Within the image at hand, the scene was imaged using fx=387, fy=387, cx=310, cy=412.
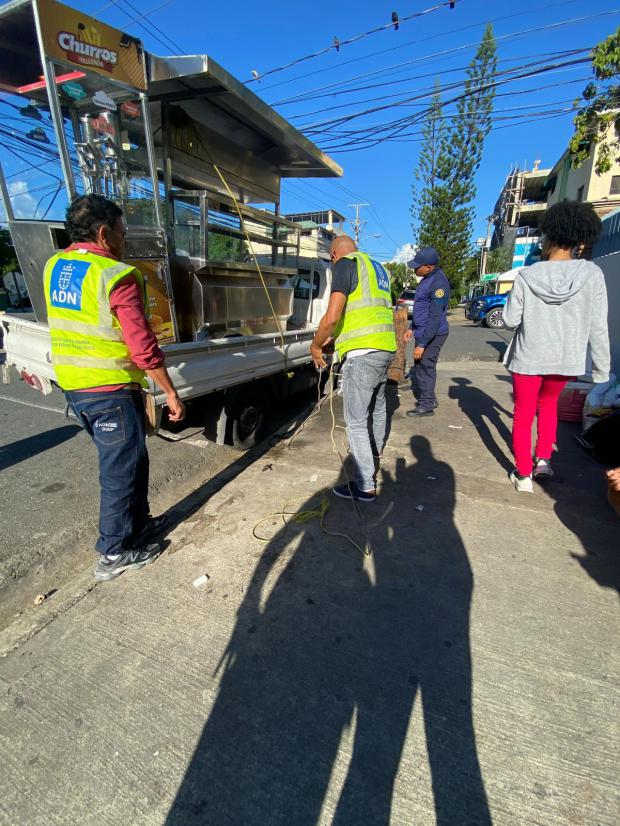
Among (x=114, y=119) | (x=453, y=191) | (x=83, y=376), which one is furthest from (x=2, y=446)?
(x=453, y=191)

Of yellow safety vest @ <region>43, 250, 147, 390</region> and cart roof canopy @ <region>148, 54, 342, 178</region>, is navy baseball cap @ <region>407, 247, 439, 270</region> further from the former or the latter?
yellow safety vest @ <region>43, 250, 147, 390</region>

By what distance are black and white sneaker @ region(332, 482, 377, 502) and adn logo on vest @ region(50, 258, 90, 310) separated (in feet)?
7.03

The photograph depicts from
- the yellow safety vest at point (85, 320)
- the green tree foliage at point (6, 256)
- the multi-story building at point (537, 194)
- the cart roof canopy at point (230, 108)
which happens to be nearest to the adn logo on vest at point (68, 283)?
the yellow safety vest at point (85, 320)

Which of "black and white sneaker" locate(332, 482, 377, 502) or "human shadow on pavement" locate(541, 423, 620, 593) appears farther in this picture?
"black and white sneaker" locate(332, 482, 377, 502)

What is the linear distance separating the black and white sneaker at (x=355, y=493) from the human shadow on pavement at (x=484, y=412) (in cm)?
140

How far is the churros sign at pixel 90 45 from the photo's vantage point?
258cm

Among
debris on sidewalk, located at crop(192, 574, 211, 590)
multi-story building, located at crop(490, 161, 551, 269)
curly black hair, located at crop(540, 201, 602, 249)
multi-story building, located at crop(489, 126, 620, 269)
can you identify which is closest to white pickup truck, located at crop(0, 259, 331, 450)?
debris on sidewalk, located at crop(192, 574, 211, 590)

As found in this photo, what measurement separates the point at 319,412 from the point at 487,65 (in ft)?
79.3

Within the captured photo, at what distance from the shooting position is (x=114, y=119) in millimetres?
3324

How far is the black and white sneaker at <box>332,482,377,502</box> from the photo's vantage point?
9.84ft

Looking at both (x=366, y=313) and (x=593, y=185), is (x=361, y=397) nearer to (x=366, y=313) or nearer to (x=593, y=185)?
(x=366, y=313)

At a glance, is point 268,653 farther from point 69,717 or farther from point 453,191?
point 453,191

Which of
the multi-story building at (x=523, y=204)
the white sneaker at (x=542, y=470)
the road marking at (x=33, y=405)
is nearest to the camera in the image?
the white sneaker at (x=542, y=470)

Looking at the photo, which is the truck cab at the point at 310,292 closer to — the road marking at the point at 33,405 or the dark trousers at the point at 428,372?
the dark trousers at the point at 428,372
